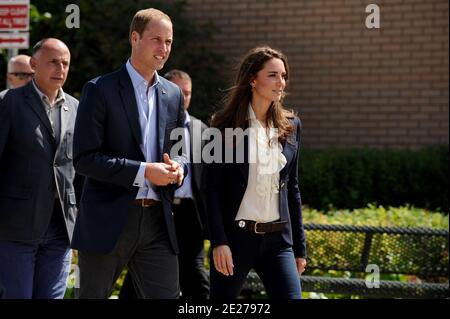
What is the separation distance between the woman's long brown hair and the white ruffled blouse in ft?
0.21

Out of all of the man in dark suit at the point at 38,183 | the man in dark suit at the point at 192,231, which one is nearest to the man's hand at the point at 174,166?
the man in dark suit at the point at 38,183

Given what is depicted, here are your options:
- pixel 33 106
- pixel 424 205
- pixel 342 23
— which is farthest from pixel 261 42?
pixel 33 106

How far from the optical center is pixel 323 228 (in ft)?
23.3

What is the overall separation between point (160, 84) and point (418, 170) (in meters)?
5.63

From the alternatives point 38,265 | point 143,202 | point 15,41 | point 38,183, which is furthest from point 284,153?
point 15,41

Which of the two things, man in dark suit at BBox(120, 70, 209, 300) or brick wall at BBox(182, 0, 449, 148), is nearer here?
man in dark suit at BBox(120, 70, 209, 300)

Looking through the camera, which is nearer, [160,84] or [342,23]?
[160,84]

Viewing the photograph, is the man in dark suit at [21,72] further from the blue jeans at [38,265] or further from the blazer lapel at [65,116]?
the blue jeans at [38,265]

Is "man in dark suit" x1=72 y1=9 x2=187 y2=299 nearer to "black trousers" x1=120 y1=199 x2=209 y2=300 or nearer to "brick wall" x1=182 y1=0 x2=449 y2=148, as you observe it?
"black trousers" x1=120 y1=199 x2=209 y2=300

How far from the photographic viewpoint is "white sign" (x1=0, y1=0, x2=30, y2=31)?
746 cm

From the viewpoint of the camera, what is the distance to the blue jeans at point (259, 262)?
475cm

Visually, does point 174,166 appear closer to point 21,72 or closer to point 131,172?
point 131,172

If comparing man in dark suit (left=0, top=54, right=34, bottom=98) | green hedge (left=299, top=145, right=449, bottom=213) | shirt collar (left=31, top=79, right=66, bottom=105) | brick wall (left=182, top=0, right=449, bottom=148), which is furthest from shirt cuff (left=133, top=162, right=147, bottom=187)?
brick wall (left=182, top=0, right=449, bottom=148)

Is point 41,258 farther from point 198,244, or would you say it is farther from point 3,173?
point 198,244
